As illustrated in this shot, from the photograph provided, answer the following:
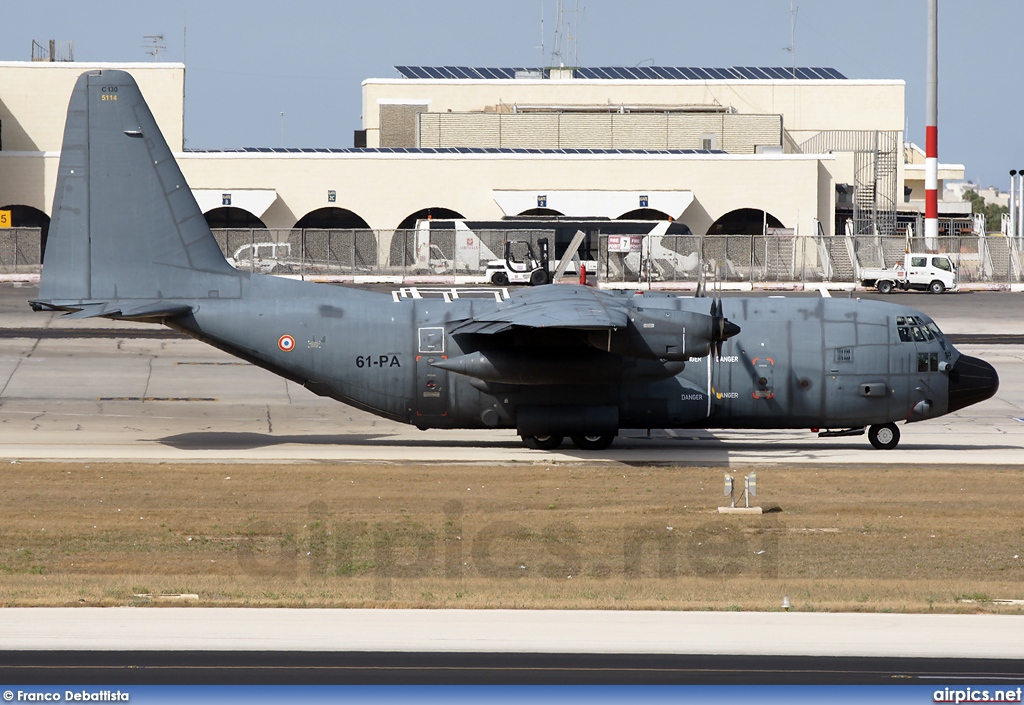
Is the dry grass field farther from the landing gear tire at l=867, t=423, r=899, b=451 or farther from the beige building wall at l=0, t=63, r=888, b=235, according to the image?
the beige building wall at l=0, t=63, r=888, b=235

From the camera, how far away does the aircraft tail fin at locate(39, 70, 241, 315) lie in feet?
97.7

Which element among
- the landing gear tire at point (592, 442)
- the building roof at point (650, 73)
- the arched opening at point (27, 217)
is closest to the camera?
the landing gear tire at point (592, 442)

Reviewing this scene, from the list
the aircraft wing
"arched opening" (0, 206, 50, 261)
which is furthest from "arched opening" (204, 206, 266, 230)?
the aircraft wing

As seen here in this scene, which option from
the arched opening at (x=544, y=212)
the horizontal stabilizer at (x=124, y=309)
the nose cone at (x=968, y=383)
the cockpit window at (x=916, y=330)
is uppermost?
the arched opening at (x=544, y=212)

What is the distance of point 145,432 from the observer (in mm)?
32750

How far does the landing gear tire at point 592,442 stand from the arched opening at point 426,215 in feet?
181

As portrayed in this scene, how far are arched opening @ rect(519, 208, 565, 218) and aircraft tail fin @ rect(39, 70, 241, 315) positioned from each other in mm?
54860

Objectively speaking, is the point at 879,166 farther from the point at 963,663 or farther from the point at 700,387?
the point at 963,663

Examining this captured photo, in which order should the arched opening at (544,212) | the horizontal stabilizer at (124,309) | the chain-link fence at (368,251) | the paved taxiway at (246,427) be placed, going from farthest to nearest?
the arched opening at (544,212), the chain-link fence at (368,251), the paved taxiway at (246,427), the horizontal stabilizer at (124,309)

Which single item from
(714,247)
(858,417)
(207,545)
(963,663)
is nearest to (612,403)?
(858,417)

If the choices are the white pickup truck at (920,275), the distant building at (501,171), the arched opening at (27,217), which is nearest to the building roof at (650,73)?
the distant building at (501,171)

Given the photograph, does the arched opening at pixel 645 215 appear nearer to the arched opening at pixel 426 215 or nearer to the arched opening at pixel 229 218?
the arched opening at pixel 426 215

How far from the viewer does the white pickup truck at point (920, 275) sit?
228ft

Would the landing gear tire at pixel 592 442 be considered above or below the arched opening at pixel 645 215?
below
